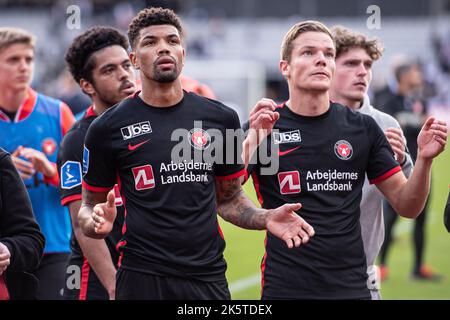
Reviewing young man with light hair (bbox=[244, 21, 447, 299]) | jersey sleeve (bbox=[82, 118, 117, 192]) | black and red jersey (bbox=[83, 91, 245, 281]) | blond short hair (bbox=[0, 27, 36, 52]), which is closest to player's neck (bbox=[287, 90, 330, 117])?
young man with light hair (bbox=[244, 21, 447, 299])

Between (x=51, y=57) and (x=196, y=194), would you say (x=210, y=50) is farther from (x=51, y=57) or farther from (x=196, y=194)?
(x=196, y=194)

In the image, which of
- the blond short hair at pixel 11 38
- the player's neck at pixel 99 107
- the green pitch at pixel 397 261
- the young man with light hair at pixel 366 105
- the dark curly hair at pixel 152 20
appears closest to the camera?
the dark curly hair at pixel 152 20

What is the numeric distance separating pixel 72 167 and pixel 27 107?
1.32 m

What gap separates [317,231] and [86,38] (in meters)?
2.05

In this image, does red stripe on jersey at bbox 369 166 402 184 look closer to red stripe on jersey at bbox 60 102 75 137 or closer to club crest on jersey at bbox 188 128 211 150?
club crest on jersey at bbox 188 128 211 150

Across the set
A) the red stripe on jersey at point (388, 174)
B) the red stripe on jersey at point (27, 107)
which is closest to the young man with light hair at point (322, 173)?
the red stripe on jersey at point (388, 174)

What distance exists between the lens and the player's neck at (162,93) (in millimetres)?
4305

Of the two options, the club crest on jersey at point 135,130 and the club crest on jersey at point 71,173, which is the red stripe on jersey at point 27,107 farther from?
the club crest on jersey at point 135,130

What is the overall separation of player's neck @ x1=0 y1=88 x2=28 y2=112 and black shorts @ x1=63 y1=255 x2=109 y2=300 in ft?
4.75

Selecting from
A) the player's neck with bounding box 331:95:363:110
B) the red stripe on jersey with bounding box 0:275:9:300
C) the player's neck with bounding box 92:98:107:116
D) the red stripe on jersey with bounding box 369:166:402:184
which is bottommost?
the red stripe on jersey with bounding box 0:275:9:300

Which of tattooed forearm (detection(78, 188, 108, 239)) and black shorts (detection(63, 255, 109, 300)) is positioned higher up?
tattooed forearm (detection(78, 188, 108, 239))

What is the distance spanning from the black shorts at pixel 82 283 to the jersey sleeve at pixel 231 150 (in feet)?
3.86

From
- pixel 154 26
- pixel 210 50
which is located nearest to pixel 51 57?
pixel 210 50

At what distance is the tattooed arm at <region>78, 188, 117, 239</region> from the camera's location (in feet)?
13.1
